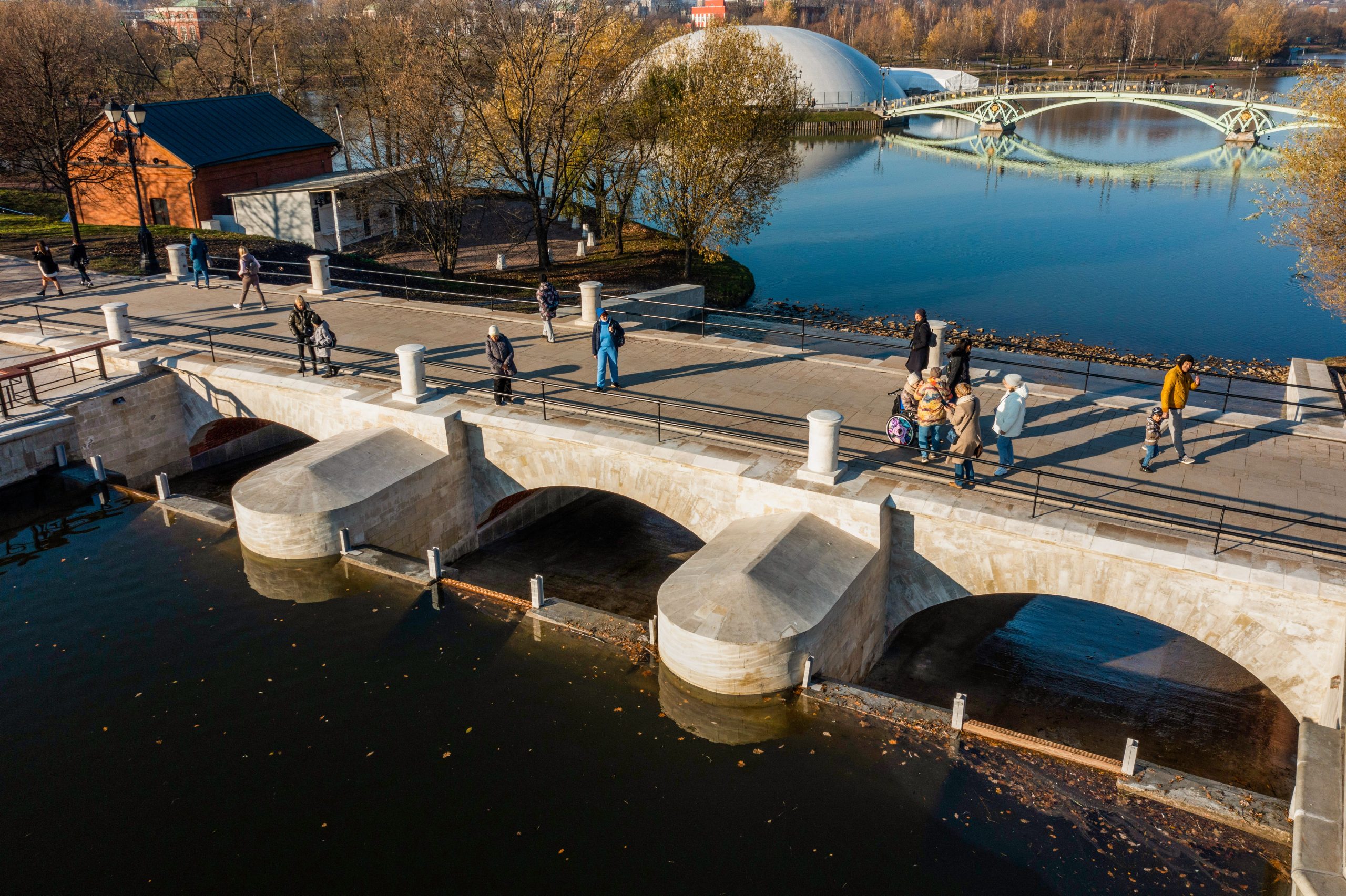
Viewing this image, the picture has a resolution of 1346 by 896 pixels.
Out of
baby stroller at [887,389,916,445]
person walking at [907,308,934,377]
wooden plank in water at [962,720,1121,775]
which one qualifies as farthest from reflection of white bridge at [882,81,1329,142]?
wooden plank in water at [962,720,1121,775]

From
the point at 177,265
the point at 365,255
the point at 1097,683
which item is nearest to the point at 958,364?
the point at 1097,683

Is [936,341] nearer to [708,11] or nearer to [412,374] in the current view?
[412,374]

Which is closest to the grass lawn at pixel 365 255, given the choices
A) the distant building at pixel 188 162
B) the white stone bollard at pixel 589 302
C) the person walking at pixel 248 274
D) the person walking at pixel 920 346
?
the distant building at pixel 188 162

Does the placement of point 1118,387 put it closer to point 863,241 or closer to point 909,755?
point 909,755

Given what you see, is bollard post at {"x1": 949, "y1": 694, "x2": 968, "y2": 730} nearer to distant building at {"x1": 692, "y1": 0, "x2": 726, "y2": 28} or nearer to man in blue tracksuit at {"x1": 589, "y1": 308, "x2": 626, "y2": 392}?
man in blue tracksuit at {"x1": 589, "y1": 308, "x2": 626, "y2": 392}

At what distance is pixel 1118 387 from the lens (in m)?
20.0

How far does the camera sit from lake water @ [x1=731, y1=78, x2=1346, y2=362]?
3638 centimetres

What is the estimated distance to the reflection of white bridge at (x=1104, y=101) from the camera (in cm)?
8081

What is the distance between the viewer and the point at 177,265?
27469mm

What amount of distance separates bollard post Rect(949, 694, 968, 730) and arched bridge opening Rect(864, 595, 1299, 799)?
6.17 ft

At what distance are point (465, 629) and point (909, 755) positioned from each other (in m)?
6.55

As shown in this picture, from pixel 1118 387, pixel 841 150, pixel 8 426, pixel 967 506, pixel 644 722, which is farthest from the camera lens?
pixel 841 150

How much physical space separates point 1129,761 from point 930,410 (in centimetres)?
551

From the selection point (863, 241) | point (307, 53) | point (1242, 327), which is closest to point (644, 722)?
point (1242, 327)
